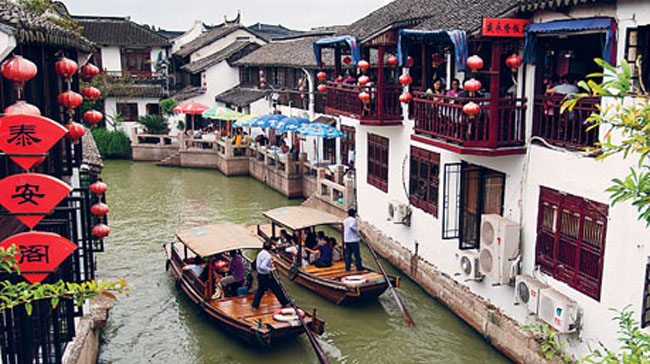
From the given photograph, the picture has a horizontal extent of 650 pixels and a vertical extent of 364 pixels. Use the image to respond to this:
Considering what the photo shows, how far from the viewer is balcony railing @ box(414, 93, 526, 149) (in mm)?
10414

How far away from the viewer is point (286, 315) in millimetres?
11211

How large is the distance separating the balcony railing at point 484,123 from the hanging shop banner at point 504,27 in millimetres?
1090

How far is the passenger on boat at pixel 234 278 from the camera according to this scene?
40.8ft

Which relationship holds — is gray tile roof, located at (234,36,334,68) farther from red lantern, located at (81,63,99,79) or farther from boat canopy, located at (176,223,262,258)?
red lantern, located at (81,63,99,79)

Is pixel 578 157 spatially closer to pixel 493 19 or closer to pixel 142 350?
pixel 493 19

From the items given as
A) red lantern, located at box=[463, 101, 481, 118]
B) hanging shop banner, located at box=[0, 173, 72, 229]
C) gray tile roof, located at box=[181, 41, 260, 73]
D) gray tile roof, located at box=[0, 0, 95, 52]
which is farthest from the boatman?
gray tile roof, located at box=[181, 41, 260, 73]

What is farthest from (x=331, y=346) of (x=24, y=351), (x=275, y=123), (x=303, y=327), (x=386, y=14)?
(x=275, y=123)

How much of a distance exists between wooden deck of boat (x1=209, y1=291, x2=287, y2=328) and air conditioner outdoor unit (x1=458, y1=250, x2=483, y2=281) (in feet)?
11.9

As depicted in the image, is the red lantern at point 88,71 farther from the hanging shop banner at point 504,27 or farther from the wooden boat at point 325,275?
the hanging shop banner at point 504,27

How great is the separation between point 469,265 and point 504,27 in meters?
4.42

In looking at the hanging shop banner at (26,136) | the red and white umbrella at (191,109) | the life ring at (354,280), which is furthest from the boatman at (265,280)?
the red and white umbrella at (191,109)

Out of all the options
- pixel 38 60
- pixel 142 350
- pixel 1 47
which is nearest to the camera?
pixel 1 47

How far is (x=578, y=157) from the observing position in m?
9.19

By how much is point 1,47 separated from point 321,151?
20828mm
